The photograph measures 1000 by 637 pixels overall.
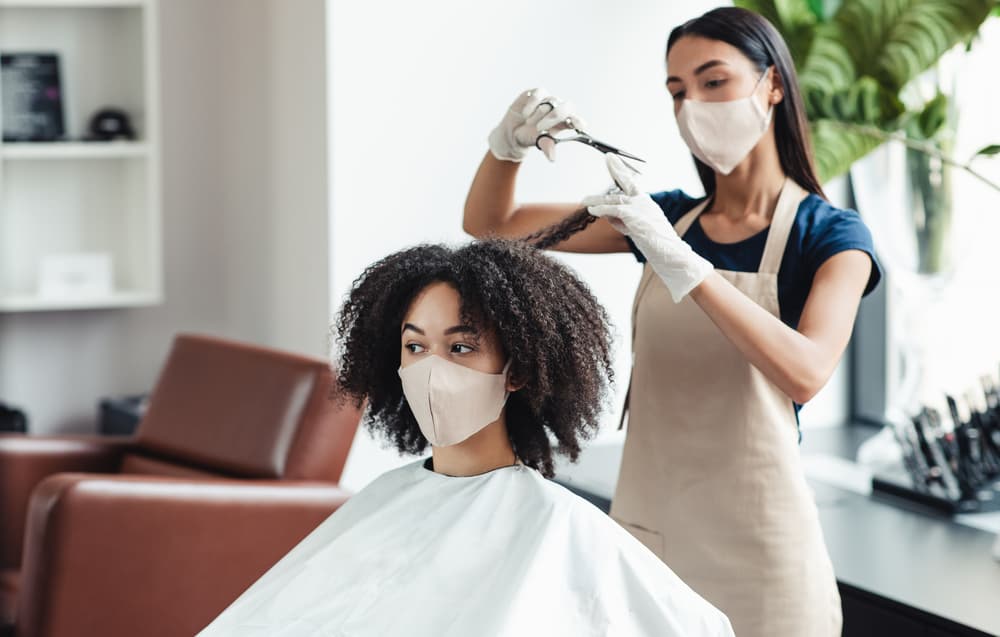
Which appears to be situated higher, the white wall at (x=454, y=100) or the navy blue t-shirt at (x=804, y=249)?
the white wall at (x=454, y=100)

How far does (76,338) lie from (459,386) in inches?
98.1

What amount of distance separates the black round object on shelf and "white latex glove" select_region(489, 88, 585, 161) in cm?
191

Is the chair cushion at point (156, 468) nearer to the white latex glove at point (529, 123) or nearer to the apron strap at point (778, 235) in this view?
the white latex glove at point (529, 123)

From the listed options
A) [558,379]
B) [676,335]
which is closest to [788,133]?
[676,335]

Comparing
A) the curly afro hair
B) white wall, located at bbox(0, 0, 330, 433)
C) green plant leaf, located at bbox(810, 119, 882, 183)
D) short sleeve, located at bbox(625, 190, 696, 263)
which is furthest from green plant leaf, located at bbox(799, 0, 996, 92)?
white wall, located at bbox(0, 0, 330, 433)

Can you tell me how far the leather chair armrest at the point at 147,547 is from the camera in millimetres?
2203

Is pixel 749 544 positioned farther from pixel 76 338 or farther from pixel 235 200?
pixel 76 338

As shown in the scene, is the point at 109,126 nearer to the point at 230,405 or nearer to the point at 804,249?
the point at 230,405

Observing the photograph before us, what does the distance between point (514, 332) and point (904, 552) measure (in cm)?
105

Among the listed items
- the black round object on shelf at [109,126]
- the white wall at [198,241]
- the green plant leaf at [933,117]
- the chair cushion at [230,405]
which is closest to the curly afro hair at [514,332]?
the chair cushion at [230,405]

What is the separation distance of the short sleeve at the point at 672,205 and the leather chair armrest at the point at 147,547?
868mm

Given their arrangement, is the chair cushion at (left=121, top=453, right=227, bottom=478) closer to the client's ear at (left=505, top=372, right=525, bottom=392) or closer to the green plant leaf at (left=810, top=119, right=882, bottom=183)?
the client's ear at (left=505, top=372, right=525, bottom=392)

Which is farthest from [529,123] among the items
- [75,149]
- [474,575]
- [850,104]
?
[75,149]

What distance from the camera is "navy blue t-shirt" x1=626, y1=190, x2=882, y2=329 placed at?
1680 mm
